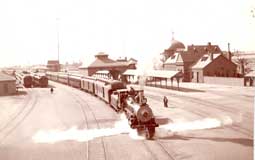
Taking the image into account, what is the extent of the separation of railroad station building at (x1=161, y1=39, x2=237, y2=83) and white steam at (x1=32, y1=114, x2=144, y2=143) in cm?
4301

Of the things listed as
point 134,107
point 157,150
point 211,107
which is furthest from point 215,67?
point 157,150

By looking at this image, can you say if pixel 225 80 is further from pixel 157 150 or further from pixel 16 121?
pixel 157 150

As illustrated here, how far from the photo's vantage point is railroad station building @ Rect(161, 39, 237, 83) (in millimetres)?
62750

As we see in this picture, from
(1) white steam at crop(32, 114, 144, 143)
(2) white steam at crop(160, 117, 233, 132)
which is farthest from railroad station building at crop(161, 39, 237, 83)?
(1) white steam at crop(32, 114, 144, 143)

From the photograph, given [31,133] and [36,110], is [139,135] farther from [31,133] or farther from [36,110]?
[36,110]

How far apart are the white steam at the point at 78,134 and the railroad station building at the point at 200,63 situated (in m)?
43.0

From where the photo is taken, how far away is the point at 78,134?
2136cm

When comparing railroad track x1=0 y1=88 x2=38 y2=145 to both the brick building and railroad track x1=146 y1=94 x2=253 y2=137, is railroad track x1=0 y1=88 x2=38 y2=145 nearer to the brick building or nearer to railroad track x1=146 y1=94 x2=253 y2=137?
railroad track x1=146 y1=94 x2=253 y2=137

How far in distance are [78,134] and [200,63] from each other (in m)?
48.8

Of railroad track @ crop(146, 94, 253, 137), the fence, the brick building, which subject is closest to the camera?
railroad track @ crop(146, 94, 253, 137)

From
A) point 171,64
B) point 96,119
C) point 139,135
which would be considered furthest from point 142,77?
point 171,64

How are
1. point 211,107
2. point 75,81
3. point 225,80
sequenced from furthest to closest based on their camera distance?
point 75,81, point 225,80, point 211,107

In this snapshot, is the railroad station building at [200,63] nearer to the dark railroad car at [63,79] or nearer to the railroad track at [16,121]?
the dark railroad car at [63,79]

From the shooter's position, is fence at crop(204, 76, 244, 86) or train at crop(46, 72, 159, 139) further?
fence at crop(204, 76, 244, 86)
